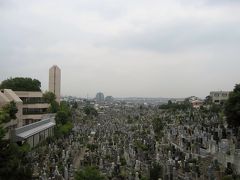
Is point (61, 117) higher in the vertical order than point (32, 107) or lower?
lower

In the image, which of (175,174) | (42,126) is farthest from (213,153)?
(42,126)

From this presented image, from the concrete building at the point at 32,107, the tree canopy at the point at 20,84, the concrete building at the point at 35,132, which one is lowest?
the concrete building at the point at 35,132

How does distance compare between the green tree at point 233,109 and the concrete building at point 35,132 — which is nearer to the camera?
the green tree at point 233,109

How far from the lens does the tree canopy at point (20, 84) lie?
52.7 m

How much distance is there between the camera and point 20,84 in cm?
5372

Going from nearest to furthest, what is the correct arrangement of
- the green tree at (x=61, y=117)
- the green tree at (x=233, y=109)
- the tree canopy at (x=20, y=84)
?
the green tree at (x=233, y=109), the green tree at (x=61, y=117), the tree canopy at (x=20, y=84)

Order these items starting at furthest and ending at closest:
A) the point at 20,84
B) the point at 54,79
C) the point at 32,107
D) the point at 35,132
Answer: the point at 54,79
the point at 20,84
the point at 32,107
the point at 35,132

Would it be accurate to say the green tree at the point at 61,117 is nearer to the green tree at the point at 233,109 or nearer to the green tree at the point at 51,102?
the green tree at the point at 51,102

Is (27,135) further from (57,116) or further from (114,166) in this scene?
(57,116)

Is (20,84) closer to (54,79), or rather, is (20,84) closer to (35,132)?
(54,79)

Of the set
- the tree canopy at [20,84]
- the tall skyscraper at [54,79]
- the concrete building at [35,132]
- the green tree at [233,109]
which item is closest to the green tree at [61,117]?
the concrete building at [35,132]

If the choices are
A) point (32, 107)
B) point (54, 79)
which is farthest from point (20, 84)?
point (32, 107)

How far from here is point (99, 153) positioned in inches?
1148

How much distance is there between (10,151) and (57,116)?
29243 mm
